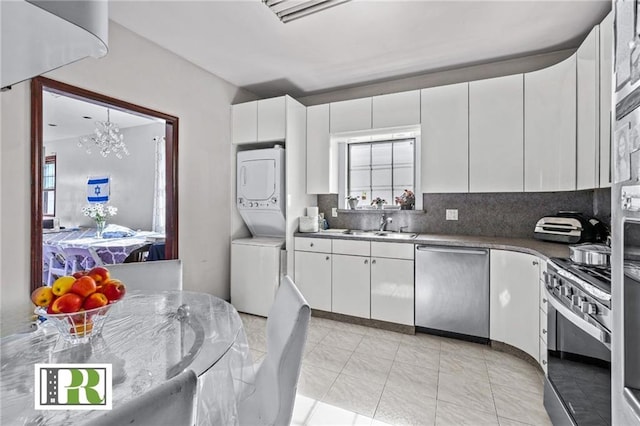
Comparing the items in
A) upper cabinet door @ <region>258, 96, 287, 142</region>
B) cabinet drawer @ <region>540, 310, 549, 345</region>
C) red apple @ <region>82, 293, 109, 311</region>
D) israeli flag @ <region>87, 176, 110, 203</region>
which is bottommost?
cabinet drawer @ <region>540, 310, 549, 345</region>

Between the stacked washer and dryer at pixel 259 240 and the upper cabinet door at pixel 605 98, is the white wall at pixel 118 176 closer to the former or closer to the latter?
the stacked washer and dryer at pixel 259 240

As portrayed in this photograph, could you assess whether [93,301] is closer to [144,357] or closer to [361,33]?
[144,357]

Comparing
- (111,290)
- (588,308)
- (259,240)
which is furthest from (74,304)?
(259,240)

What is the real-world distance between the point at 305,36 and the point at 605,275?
8.55ft

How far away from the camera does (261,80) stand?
3.50 meters

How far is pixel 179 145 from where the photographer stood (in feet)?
9.78

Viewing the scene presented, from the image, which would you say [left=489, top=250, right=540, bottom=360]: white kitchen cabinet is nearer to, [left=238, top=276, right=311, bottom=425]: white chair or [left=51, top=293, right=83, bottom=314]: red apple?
[left=238, top=276, right=311, bottom=425]: white chair

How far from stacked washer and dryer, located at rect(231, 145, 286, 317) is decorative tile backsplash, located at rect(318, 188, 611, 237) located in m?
1.10

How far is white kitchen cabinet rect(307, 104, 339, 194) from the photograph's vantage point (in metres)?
3.53

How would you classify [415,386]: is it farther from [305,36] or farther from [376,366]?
[305,36]

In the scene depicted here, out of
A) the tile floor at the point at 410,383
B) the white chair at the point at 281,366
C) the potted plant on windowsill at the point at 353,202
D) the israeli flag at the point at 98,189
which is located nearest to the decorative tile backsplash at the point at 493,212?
the potted plant on windowsill at the point at 353,202

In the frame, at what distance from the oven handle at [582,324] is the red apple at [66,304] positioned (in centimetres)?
188

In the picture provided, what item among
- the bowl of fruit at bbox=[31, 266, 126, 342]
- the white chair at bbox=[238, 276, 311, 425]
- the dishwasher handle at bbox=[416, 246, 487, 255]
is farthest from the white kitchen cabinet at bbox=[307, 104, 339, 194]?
the bowl of fruit at bbox=[31, 266, 126, 342]

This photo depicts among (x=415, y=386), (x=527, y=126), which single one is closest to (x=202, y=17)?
(x=527, y=126)
